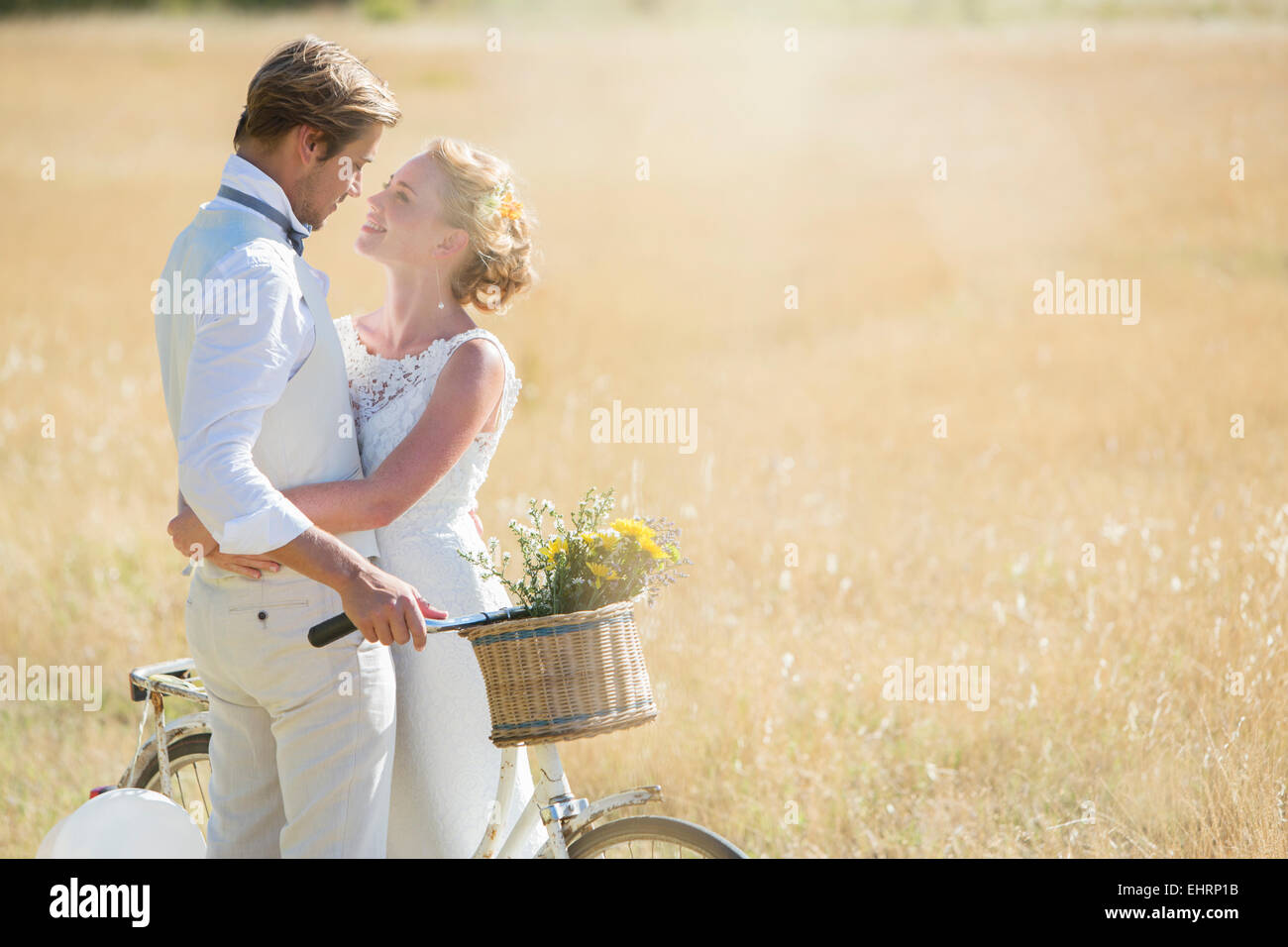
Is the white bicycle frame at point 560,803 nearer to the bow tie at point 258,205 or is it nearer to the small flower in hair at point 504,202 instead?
the bow tie at point 258,205

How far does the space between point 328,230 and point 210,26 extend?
2336 centimetres

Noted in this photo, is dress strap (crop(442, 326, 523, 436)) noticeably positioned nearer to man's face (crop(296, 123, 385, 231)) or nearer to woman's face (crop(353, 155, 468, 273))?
woman's face (crop(353, 155, 468, 273))

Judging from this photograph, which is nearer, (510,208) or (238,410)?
(238,410)

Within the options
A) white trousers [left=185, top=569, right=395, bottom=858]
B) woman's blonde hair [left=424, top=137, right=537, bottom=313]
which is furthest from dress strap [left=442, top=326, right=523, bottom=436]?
white trousers [left=185, top=569, right=395, bottom=858]

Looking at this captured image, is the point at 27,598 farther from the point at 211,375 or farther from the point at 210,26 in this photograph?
the point at 210,26

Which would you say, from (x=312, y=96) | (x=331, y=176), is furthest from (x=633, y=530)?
(x=312, y=96)

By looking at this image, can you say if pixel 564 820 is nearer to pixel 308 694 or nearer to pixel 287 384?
pixel 308 694

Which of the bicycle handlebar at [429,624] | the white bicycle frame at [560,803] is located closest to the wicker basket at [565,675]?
the bicycle handlebar at [429,624]

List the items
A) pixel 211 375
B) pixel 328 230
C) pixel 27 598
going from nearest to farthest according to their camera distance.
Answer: pixel 211 375 → pixel 27 598 → pixel 328 230

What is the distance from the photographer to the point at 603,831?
9.18 feet

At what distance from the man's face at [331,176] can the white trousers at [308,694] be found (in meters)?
0.82

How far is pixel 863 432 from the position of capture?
9812mm

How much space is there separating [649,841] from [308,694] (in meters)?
0.82
